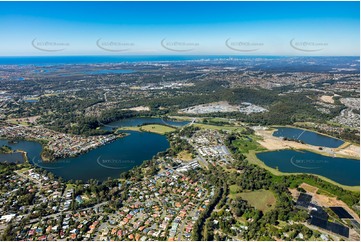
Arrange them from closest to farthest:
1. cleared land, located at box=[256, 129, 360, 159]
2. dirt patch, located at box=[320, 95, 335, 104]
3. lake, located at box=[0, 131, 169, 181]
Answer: lake, located at box=[0, 131, 169, 181]
cleared land, located at box=[256, 129, 360, 159]
dirt patch, located at box=[320, 95, 335, 104]

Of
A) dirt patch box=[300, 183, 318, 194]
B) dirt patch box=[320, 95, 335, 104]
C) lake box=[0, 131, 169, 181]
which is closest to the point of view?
dirt patch box=[300, 183, 318, 194]

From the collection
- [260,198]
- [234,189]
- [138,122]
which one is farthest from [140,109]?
[260,198]

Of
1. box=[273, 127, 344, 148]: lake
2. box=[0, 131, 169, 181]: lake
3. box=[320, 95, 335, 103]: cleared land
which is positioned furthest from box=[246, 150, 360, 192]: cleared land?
box=[320, 95, 335, 103]: cleared land

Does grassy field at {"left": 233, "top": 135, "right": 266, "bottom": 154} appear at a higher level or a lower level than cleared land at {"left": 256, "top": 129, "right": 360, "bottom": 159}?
lower

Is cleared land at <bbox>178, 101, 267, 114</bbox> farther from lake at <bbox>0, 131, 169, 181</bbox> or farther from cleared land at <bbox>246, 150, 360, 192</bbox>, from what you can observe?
cleared land at <bbox>246, 150, 360, 192</bbox>

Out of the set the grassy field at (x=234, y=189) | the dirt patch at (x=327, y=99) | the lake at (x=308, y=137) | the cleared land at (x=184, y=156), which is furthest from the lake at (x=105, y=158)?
the dirt patch at (x=327, y=99)

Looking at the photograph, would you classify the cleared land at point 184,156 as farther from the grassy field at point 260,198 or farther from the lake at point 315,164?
the grassy field at point 260,198

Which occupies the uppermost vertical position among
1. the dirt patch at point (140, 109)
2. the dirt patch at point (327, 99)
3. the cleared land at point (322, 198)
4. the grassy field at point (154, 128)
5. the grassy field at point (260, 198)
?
the dirt patch at point (327, 99)
